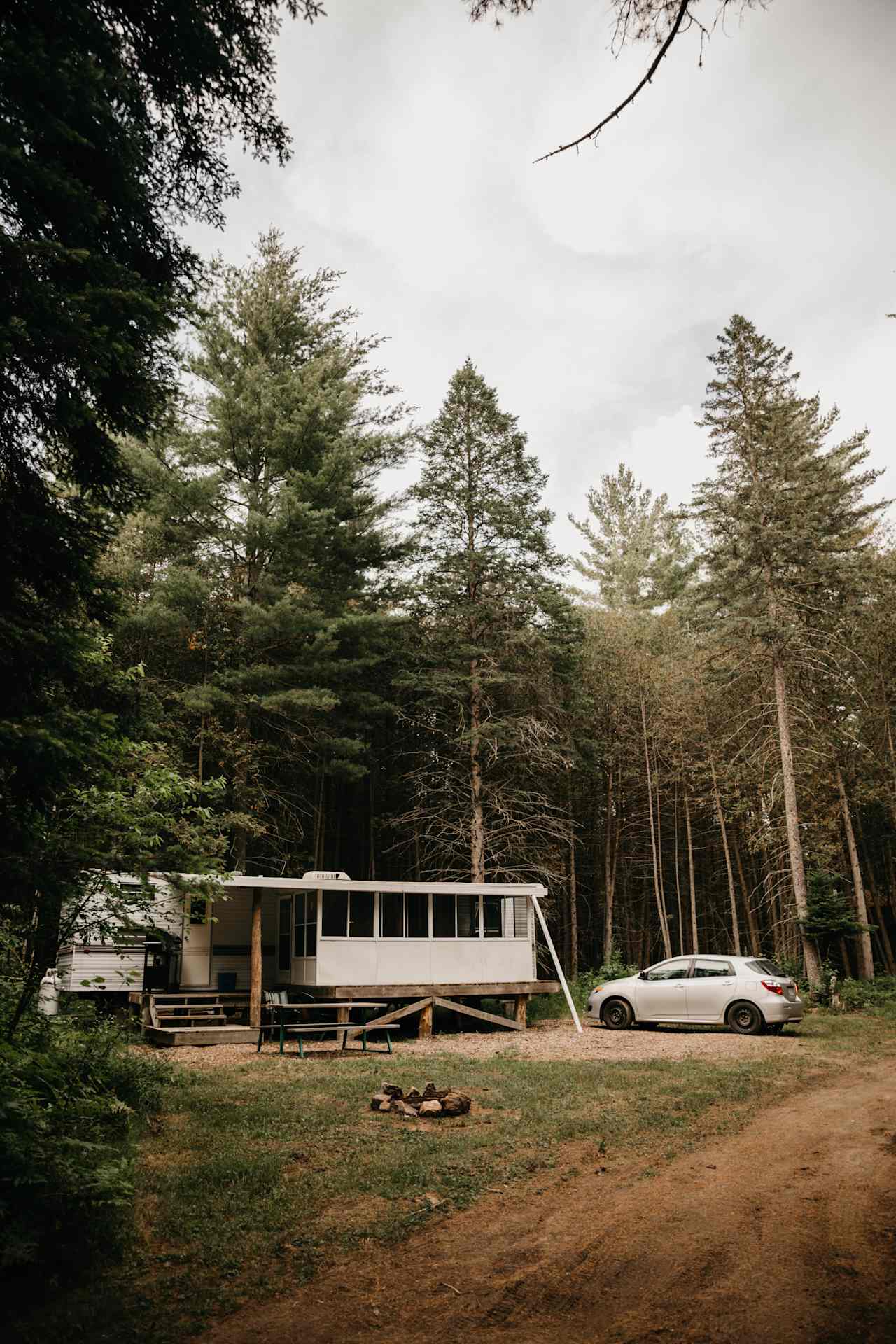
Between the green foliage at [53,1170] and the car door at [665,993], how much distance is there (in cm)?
1077

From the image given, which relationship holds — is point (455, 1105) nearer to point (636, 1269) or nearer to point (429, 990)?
point (636, 1269)

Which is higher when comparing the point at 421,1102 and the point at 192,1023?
the point at 192,1023

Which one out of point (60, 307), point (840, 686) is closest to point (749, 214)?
point (60, 307)

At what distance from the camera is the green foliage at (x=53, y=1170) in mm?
3883

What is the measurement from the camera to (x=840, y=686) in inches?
818

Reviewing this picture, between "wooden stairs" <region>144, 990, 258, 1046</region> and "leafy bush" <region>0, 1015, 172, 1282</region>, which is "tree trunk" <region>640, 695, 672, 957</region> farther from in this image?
"leafy bush" <region>0, 1015, 172, 1282</region>

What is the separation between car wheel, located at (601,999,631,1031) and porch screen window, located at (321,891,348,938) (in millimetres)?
4995

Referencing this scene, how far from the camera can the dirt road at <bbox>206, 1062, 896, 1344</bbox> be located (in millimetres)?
3447

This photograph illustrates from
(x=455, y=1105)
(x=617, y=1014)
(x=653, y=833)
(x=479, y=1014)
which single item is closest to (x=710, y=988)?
(x=617, y=1014)

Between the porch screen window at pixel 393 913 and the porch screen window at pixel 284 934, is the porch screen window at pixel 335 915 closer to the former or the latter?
the porch screen window at pixel 393 913

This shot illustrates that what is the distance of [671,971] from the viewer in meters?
14.9

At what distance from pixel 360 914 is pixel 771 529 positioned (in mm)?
11937

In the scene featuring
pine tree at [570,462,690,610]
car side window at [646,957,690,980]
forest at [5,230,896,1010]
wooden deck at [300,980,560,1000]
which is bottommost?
wooden deck at [300,980,560,1000]

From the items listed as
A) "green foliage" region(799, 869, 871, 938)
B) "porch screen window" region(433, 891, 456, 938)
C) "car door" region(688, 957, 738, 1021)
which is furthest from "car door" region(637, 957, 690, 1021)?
"green foliage" region(799, 869, 871, 938)
